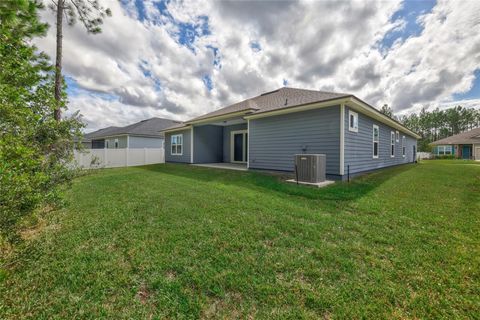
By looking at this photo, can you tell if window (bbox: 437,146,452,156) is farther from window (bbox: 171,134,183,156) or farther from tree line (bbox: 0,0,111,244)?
tree line (bbox: 0,0,111,244)

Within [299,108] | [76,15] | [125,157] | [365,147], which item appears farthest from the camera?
[125,157]

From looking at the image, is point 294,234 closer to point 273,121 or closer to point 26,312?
point 26,312

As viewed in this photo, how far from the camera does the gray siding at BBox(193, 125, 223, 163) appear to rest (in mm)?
13102

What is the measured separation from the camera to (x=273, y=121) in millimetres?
8625

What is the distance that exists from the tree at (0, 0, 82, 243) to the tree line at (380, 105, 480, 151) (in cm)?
5459

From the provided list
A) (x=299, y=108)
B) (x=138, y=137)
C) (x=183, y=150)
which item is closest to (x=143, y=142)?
(x=138, y=137)

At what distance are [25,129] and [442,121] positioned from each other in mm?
67216

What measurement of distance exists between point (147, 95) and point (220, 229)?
96.6 feet

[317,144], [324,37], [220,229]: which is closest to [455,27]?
[324,37]

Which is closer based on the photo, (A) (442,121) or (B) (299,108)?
(B) (299,108)

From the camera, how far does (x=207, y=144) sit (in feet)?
44.5

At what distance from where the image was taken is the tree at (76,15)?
4.88 metres

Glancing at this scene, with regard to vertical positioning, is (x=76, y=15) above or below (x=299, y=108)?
above

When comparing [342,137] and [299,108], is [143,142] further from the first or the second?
[342,137]
